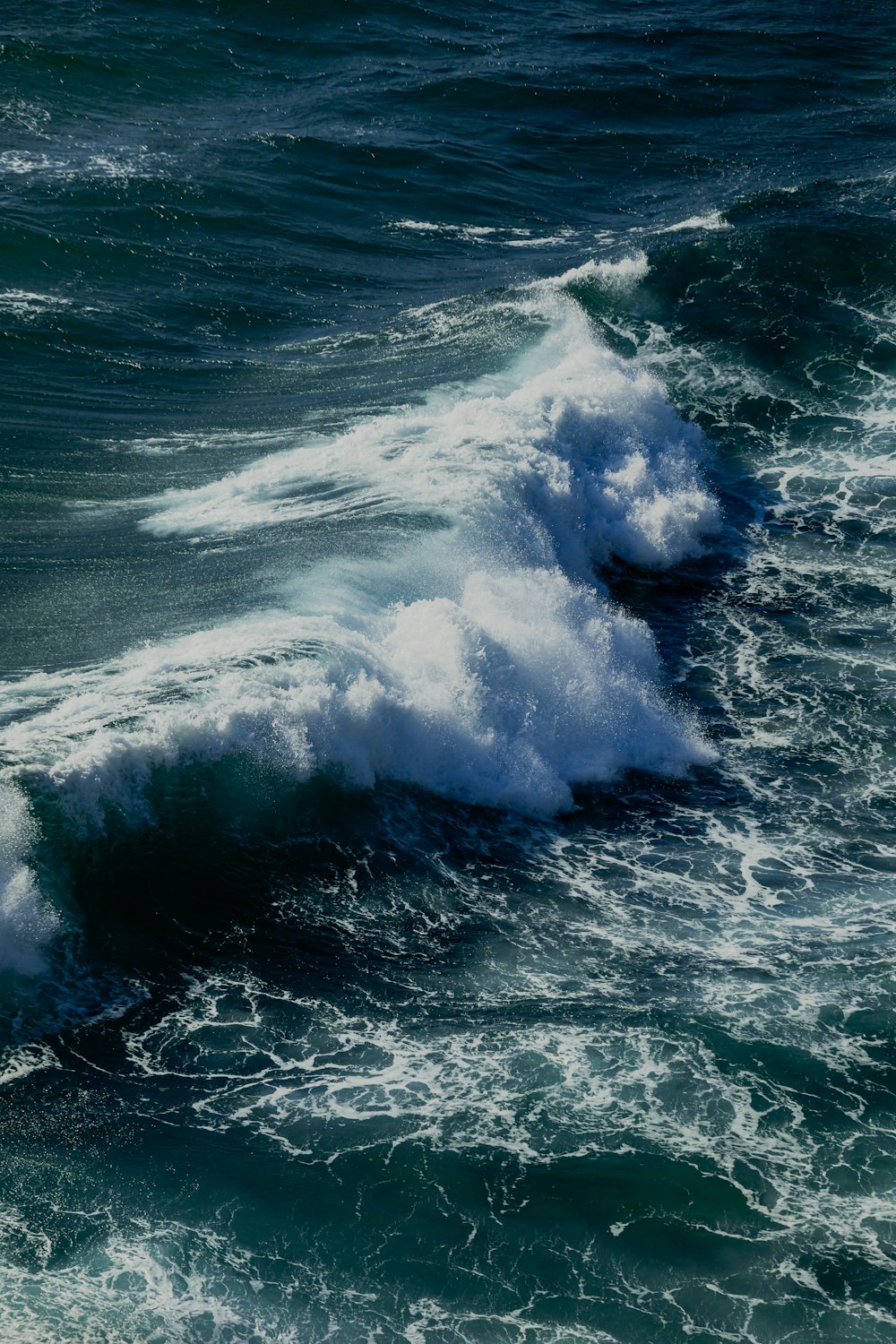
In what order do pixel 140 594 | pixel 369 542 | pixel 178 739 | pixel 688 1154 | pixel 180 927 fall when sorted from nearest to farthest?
pixel 688 1154, pixel 180 927, pixel 178 739, pixel 140 594, pixel 369 542

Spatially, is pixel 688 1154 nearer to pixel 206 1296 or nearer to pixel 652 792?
pixel 206 1296

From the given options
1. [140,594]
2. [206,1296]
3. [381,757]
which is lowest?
[206,1296]

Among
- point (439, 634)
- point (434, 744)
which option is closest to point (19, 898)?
point (434, 744)

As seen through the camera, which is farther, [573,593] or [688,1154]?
[573,593]

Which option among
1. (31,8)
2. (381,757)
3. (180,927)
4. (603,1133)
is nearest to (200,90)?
(31,8)

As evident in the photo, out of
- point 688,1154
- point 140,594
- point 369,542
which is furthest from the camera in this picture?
point 369,542

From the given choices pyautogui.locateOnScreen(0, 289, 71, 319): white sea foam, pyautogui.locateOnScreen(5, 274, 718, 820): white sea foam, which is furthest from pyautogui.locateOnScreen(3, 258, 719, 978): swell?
pyautogui.locateOnScreen(0, 289, 71, 319): white sea foam

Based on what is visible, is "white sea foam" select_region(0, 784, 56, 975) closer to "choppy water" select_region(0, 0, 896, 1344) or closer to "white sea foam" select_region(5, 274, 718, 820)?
"choppy water" select_region(0, 0, 896, 1344)

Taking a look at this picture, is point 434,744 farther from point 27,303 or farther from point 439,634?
point 27,303
